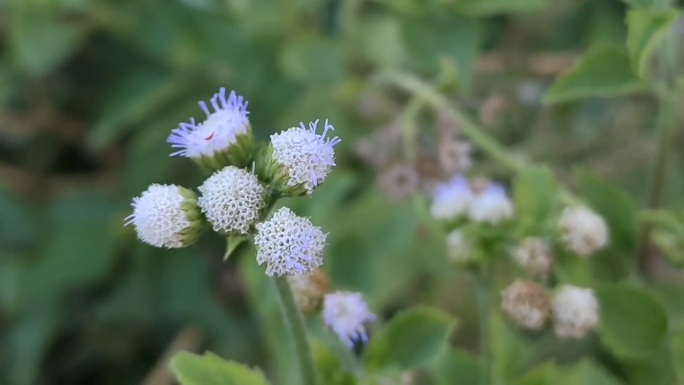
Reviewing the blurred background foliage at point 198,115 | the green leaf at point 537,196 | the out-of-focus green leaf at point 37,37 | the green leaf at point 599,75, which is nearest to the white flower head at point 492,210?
the green leaf at point 537,196

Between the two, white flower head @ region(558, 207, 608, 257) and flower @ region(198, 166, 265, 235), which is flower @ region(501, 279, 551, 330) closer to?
white flower head @ region(558, 207, 608, 257)

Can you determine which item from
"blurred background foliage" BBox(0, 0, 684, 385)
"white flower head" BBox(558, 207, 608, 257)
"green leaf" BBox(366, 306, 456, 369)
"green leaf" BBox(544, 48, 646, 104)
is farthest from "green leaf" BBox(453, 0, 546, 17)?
"green leaf" BBox(366, 306, 456, 369)

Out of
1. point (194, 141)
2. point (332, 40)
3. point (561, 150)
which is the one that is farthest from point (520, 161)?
point (194, 141)

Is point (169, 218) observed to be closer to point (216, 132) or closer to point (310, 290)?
point (216, 132)

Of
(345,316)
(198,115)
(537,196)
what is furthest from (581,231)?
(198,115)

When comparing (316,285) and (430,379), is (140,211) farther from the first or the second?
(430,379)

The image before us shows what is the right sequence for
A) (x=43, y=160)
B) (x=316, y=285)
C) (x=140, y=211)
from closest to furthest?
1. (x=140, y=211)
2. (x=316, y=285)
3. (x=43, y=160)
